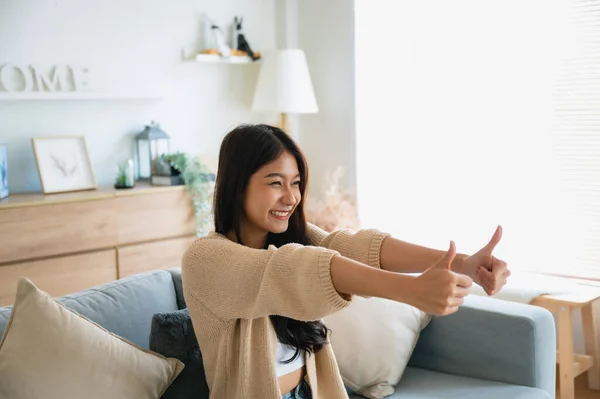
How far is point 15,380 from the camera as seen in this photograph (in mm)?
1692

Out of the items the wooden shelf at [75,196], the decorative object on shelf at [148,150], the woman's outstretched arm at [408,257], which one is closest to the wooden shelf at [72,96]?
the decorative object on shelf at [148,150]

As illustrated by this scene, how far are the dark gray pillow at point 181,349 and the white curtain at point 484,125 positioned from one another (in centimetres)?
234

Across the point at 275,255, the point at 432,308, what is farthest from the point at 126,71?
the point at 432,308

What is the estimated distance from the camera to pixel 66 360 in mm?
1770

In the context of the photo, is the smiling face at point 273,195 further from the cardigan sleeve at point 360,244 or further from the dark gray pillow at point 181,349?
the dark gray pillow at point 181,349

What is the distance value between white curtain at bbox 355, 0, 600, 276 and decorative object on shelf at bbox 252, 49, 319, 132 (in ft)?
1.12

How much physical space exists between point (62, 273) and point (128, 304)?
60.8 inches

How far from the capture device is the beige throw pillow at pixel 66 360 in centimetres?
171

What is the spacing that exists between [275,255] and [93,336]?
598mm

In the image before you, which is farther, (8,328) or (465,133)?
(465,133)

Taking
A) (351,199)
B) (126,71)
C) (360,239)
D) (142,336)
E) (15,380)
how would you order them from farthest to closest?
(351,199) < (126,71) < (142,336) < (360,239) < (15,380)

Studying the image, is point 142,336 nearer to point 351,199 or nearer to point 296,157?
point 296,157

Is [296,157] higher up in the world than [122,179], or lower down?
higher up

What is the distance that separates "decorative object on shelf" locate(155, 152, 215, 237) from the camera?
4.07 metres
